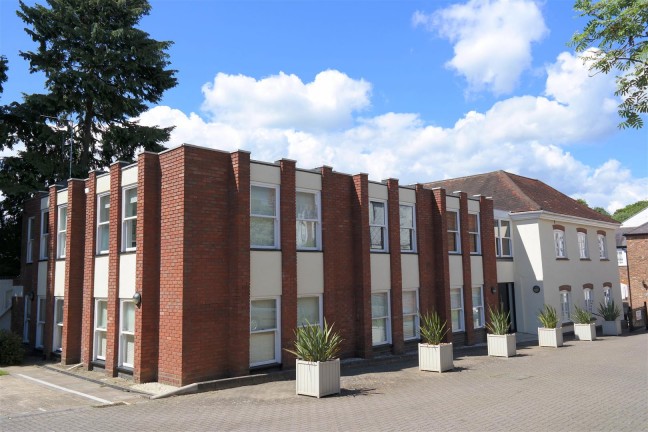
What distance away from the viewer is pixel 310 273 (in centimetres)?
1482

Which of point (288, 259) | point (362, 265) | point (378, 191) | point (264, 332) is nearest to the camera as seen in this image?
point (264, 332)

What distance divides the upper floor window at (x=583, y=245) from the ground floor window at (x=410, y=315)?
43.7ft

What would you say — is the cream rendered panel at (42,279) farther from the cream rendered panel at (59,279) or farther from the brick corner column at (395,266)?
the brick corner column at (395,266)

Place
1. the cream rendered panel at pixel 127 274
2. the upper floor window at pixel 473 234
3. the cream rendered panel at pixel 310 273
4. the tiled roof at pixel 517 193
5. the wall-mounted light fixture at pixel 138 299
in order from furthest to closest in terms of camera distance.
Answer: the tiled roof at pixel 517 193, the upper floor window at pixel 473 234, the cream rendered panel at pixel 310 273, the cream rendered panel at pixel 127 274, the wall-mounted light fixture at pixel 138 299

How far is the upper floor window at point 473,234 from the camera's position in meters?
21.1

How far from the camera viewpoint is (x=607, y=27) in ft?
28.2

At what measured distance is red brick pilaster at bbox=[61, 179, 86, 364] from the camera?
15922 millimetres

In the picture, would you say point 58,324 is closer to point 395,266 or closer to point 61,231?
point 61,231

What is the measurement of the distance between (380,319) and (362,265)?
2.13 metres

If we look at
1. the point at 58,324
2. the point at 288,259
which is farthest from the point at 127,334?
the point at 58,324

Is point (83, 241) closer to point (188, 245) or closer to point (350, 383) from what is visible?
point (188, 245)

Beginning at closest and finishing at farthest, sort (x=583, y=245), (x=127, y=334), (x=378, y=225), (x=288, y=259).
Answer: (x=127, y=334)
(x=288, y=259)
(x=378, y=225)
(x=583, y=245)

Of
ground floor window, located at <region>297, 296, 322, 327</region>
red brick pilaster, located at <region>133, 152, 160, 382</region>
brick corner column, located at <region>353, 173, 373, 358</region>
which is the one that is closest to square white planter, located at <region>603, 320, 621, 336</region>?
brick corner column, located at <region>353, 173, 373, 358</region>

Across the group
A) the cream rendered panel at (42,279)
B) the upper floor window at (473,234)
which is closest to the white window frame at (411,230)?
the upper floor window at (473,234)
